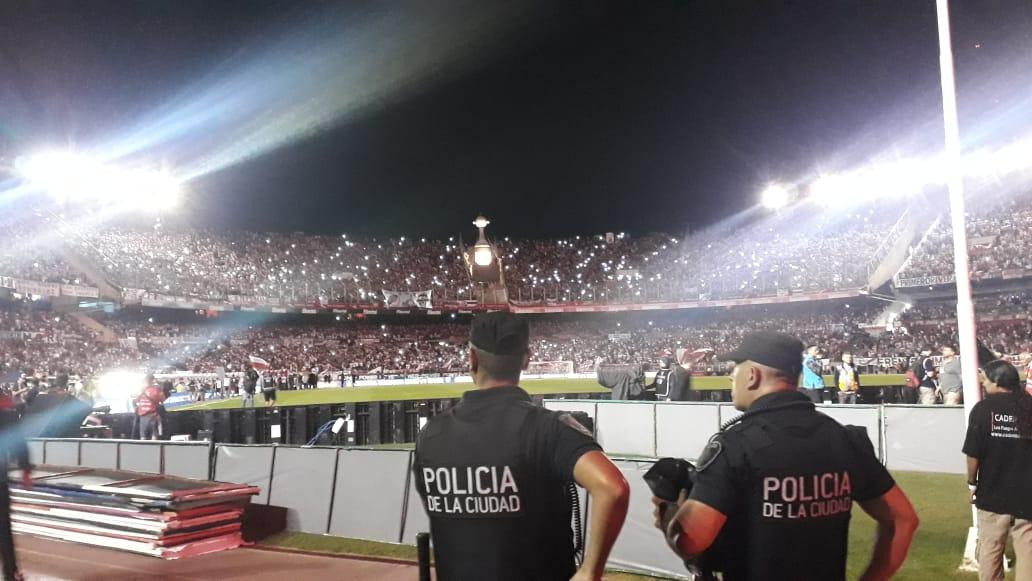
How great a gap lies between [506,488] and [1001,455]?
4.42m

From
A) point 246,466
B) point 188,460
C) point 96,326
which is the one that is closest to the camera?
point 246,466

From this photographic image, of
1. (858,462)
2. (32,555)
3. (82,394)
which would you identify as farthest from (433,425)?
(82,394)

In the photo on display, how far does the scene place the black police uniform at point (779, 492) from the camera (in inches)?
97.3

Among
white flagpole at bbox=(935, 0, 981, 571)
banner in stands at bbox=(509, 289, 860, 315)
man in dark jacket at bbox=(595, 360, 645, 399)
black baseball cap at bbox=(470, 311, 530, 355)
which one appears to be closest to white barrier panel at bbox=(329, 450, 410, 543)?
white flagpole at bbox=(935, 0, 981, 571)

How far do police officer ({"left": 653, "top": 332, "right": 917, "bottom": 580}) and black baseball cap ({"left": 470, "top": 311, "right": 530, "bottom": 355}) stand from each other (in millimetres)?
792

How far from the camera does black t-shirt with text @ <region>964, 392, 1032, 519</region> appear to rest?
4945mm

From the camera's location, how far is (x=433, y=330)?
5875 centimetres

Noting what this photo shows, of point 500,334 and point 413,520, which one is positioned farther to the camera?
point 413,520

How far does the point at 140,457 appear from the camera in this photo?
11531mm

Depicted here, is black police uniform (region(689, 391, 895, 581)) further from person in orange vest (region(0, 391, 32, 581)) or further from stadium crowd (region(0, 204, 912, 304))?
stadium crowd (region(0, 204, 912, 304))

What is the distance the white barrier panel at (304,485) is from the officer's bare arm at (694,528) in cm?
787

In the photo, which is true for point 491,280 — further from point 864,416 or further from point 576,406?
point 864,416

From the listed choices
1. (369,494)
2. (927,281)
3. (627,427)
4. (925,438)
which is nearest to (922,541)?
(925,438)

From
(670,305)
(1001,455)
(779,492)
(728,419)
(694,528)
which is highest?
(670,305)
